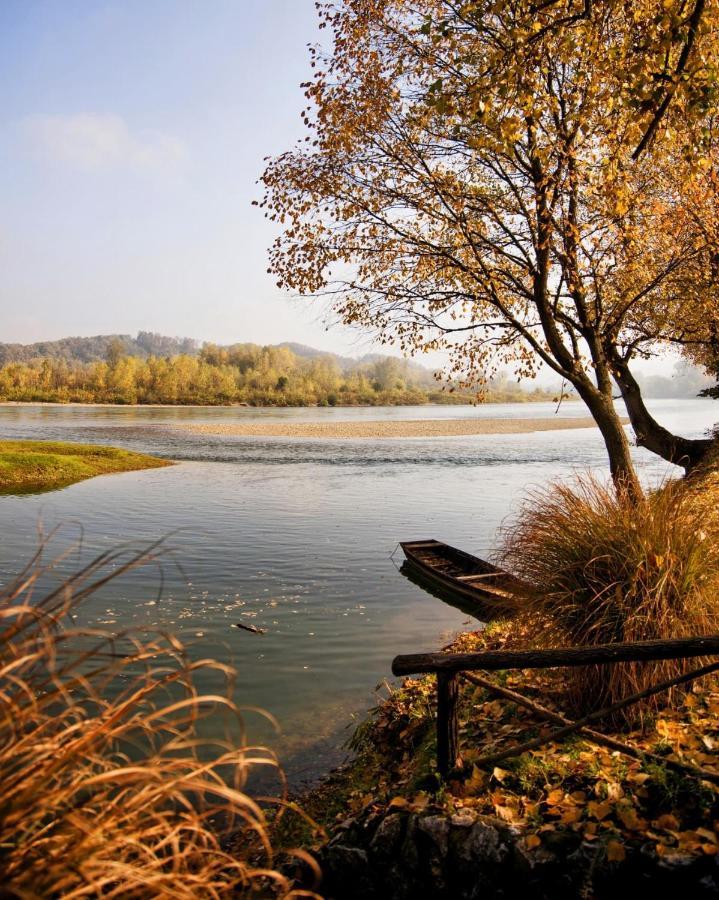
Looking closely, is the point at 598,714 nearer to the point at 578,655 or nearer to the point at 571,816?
the point at 578,655

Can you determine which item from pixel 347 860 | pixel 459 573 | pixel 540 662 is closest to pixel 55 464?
pixel 459 573

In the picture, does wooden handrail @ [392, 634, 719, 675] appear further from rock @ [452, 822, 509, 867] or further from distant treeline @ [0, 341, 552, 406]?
distant treeline @ [0, 341, 552, 406]

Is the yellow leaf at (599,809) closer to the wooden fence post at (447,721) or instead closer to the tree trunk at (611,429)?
the wooden fence post at (447,721)

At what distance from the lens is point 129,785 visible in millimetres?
Result: 2645

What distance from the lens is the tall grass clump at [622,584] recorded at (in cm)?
600

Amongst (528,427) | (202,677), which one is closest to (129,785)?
(202,677)

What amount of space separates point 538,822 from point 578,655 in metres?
1.21

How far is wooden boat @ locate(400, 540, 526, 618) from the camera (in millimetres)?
13703

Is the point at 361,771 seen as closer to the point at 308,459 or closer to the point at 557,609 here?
the point at 557,609

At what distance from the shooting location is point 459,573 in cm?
1616

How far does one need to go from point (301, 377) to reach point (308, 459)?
144 metres

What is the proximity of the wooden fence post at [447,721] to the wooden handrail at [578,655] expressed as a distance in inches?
4.8

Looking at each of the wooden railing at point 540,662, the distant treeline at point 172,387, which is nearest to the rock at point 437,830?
the wooden railing at point 540,662

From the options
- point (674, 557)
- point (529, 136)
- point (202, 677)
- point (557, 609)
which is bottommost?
point (202, 677)
